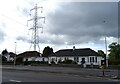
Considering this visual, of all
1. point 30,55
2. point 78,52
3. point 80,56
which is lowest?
point 80,56

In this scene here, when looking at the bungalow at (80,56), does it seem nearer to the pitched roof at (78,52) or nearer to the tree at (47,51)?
the pitched roof at (78,52)

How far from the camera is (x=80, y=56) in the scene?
224ft

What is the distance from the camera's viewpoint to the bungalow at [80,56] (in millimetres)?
65812

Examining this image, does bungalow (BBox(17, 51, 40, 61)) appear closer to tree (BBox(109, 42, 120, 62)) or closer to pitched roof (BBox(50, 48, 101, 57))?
pitched roof (BBox(50, 48, 101, 57))

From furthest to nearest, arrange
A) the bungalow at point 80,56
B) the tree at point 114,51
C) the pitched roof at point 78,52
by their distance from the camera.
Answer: the tree at point 114,51
the pitched roof at point 78,52
the bungalow at point 80,56

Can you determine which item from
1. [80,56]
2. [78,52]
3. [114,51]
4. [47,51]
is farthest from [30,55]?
[114,51]

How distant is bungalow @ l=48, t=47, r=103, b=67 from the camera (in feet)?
216

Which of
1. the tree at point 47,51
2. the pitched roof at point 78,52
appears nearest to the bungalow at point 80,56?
the pitched roof at point 78,52

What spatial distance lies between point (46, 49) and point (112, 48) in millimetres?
33822

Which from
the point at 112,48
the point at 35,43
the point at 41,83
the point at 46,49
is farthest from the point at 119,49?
the point at 41,83

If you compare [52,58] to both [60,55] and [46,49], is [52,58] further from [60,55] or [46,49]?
[46,49]

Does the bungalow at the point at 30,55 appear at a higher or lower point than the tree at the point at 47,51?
lower

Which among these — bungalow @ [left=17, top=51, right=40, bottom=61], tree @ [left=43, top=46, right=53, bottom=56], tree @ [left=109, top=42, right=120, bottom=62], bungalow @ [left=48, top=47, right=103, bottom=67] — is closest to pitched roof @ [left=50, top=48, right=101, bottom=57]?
bungalow @ [left=48, top=47, right=103, bottom=67]

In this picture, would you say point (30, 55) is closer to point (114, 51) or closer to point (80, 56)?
point (80, 56)
